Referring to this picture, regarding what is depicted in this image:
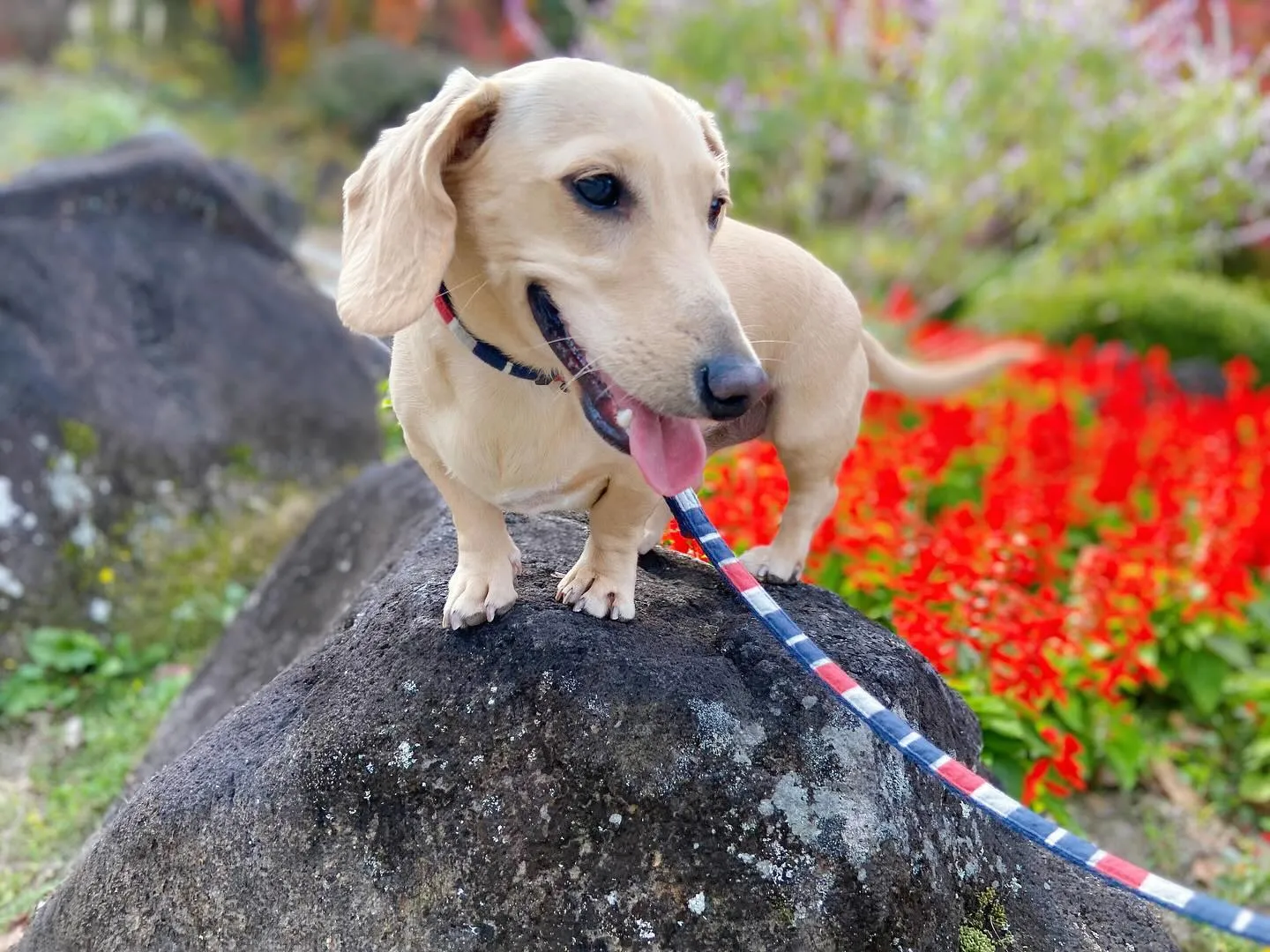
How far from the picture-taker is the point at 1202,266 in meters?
11.9

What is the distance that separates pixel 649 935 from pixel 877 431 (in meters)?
3.95

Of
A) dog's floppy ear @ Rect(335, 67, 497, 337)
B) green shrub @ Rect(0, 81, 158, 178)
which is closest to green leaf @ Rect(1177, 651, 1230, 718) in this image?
dog's floppy ear @ Rect(335, 67, 497, 337)

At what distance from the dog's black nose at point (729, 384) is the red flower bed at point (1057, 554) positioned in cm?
119

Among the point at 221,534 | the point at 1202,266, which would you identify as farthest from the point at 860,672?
the point at 1202,266

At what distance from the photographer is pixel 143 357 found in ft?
15.3

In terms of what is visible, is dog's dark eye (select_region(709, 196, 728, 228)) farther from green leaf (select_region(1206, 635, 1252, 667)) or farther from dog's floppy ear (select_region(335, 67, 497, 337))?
green leaf (select_region(1206, 635, 1252, 667))

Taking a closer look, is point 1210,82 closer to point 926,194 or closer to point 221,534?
point 926,194

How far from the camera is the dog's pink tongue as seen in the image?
1.67m

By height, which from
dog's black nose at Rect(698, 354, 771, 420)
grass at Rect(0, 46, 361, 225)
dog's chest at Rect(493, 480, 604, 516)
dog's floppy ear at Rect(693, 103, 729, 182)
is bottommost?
grass at Rect(0, 46, 361, 225)

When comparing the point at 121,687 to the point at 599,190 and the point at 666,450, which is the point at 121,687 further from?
the point at 599,190

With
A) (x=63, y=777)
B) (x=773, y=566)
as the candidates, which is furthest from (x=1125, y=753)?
(x=63, y=777)

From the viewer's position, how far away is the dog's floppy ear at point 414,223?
5.34 feet

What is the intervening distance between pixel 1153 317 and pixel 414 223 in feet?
27.1

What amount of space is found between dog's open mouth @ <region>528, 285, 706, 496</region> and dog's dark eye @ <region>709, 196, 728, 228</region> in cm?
34
